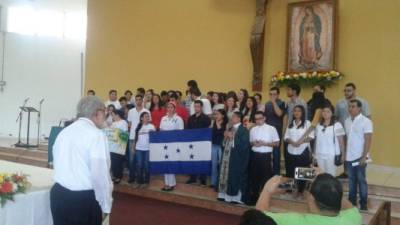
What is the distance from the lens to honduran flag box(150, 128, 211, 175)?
721 cm

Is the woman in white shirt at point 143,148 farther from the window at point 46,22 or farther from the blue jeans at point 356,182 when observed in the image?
the window at point 46,22

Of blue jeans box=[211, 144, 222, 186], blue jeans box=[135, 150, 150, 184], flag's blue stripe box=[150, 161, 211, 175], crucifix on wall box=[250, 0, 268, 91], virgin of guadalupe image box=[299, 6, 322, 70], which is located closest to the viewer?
blue jeans box=[211, 144, 222, 186]

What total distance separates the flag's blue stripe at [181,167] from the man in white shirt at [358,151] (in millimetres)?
2343

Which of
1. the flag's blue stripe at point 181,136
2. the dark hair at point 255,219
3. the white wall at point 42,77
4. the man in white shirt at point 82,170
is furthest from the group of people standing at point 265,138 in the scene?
the white wall at point 42,77

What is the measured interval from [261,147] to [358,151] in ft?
4.52

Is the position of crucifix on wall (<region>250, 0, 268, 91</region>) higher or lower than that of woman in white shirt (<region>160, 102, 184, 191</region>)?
higher

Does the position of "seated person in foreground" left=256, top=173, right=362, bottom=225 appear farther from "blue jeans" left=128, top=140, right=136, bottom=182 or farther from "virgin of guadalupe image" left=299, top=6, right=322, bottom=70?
"virgin of guadalupe image" left=299, top=6, right=322, bottom=70

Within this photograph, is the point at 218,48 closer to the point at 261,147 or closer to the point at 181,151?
the point at 181,151

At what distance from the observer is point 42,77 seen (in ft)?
52.2

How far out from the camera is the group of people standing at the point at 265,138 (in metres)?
5.81

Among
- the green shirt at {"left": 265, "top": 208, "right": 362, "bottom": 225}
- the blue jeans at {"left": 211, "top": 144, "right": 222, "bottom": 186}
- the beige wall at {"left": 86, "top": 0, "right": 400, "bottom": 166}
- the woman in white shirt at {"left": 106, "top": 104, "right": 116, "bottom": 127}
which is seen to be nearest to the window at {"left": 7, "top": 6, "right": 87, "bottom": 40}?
the beige wall at {"left": 86, "top": 0, "right": 400, "bottom": 166}

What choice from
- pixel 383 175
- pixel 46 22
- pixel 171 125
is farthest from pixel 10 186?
pixel 46 22

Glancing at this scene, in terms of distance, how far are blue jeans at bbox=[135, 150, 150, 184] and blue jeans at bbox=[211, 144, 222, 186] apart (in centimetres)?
134

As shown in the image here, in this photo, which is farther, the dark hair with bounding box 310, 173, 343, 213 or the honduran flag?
the honduran flag
